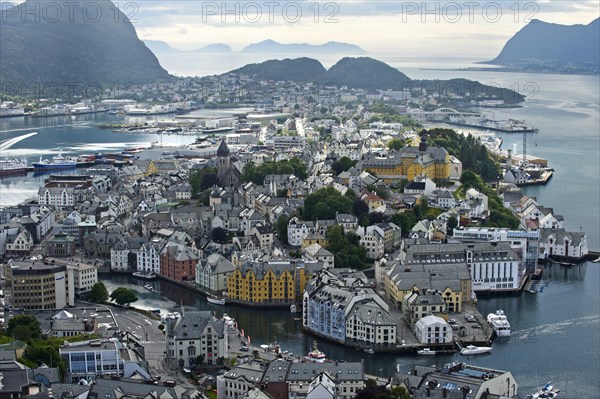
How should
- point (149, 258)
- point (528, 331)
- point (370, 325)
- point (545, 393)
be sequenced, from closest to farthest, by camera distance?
point (545, 393), point (370, 325), point (528, 331), point (149, 258)

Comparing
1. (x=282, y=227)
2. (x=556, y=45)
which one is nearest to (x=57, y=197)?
(x=282, y=227)

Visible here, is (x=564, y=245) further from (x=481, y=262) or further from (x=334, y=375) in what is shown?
(x=334, y=375)

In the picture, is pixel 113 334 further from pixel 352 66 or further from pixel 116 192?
pixel 352 66

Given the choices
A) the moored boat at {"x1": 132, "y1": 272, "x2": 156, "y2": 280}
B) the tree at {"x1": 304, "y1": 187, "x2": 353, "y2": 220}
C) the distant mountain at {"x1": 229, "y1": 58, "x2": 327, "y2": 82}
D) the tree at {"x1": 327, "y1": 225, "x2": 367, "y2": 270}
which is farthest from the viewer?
the distant mountain at {"x1": 229, "y1": 58, "x2": 327, "y2": 82}

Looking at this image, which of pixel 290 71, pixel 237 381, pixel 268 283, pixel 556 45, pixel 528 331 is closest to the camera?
pixel 237 381

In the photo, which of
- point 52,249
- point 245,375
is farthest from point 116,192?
point 245,375

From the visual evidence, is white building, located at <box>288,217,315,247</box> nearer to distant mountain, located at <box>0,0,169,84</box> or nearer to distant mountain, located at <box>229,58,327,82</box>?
distant mountain, located at <box>0,0,169,84</box>

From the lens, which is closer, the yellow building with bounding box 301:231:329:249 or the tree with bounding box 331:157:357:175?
the yellow building with bounding box 301:231:329:249

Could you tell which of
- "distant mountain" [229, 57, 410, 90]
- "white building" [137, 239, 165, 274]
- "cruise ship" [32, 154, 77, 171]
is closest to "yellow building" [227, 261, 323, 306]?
"white building" [137, 239, 165, 274]
